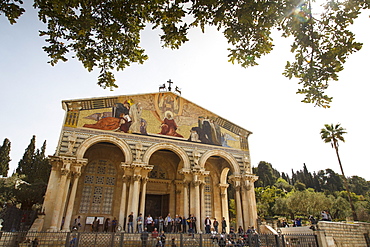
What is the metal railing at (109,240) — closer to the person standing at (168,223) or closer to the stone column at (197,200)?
the person standing at (168,223)

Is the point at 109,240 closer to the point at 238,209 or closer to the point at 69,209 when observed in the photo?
the point at 69,209

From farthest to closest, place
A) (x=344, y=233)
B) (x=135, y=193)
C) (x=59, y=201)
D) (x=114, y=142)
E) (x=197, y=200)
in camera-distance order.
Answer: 1. (x=197, y=200)
2. (x=114, y=142)
3. (x=344, y=233)
4. (x=135, y=193)
5. (x=59, y=201)

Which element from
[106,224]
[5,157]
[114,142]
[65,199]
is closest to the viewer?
[65,199]

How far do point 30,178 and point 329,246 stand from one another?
3183 cm

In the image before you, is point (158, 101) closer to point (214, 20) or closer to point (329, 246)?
point (214, 20)

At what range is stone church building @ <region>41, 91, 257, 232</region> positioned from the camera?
596 inches

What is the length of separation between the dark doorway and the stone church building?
0.26ft

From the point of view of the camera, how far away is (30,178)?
97.5 feet

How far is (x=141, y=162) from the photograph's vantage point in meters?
16.2

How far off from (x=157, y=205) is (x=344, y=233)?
13609 millimetres

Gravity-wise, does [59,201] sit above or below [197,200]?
below

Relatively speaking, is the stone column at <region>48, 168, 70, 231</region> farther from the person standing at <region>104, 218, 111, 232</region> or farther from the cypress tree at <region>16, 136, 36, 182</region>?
the cypress tree at <region>16, 136, 36, 182</region>

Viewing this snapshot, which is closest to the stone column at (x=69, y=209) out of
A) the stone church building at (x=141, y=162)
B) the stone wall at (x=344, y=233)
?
the stone church building at (x=141, y=162)

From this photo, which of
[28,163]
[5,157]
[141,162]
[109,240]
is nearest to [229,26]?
[109,240]
